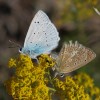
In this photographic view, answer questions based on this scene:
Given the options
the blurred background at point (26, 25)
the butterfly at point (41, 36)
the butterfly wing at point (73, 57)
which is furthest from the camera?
the blurred background at point (26, 25)

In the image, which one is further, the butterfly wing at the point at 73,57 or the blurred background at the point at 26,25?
the blurred background at the point at 26,25

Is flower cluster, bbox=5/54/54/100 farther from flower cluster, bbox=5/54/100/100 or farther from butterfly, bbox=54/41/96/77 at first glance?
butterfly, bbox=54/41/96/77

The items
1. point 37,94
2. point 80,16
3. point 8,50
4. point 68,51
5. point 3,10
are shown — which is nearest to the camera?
point 37,94

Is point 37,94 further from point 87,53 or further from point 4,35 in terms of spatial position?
point 4,35

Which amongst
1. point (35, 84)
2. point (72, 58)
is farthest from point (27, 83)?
point (72, 58)

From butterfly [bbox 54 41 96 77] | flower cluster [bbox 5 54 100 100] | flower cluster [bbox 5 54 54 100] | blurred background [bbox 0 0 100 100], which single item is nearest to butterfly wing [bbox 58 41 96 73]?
butterfly [bbox 54 41 96 77]

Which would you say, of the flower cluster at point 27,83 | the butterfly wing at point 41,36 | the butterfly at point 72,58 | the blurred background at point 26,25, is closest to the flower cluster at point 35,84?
the flower cluster at point 27,83

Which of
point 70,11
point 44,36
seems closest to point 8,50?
point 70,11

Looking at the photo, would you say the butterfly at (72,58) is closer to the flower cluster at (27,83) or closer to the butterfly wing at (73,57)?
the butterfly wing at (73,57)
